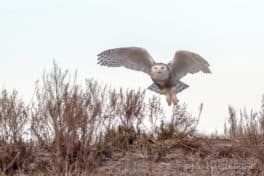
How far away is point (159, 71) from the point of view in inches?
450

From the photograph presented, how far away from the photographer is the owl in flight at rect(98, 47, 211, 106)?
11.4 meters

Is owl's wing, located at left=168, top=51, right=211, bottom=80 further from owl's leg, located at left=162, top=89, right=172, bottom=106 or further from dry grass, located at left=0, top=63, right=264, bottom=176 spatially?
dry grass, located at left=0, top=63, right=264, bottom=176

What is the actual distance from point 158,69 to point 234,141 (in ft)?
9.86

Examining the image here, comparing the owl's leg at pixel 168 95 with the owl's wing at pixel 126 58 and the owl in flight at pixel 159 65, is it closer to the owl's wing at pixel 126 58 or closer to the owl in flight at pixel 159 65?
the owl in flight at pixel 159 65

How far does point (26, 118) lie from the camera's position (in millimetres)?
7023

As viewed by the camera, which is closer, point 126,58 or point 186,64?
point 186,64

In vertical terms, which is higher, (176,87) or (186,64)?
(186,64)

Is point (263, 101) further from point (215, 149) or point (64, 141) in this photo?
point (64, 141)

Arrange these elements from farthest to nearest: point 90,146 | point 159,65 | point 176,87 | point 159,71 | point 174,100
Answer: point 176,87
point 159,65
point 159,71
point 174,100
point 90,146

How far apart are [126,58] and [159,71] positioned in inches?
27.5

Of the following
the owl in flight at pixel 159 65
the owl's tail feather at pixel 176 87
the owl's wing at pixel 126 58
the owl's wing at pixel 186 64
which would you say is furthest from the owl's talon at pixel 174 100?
the owl's wing at pixel 126 58

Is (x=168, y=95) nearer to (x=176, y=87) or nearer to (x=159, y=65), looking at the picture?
Result: (x=176, y=87)

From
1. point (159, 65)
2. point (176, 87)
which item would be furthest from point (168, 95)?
point (159, 65)

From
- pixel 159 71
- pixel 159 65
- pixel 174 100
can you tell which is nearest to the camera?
pixel 174 100
